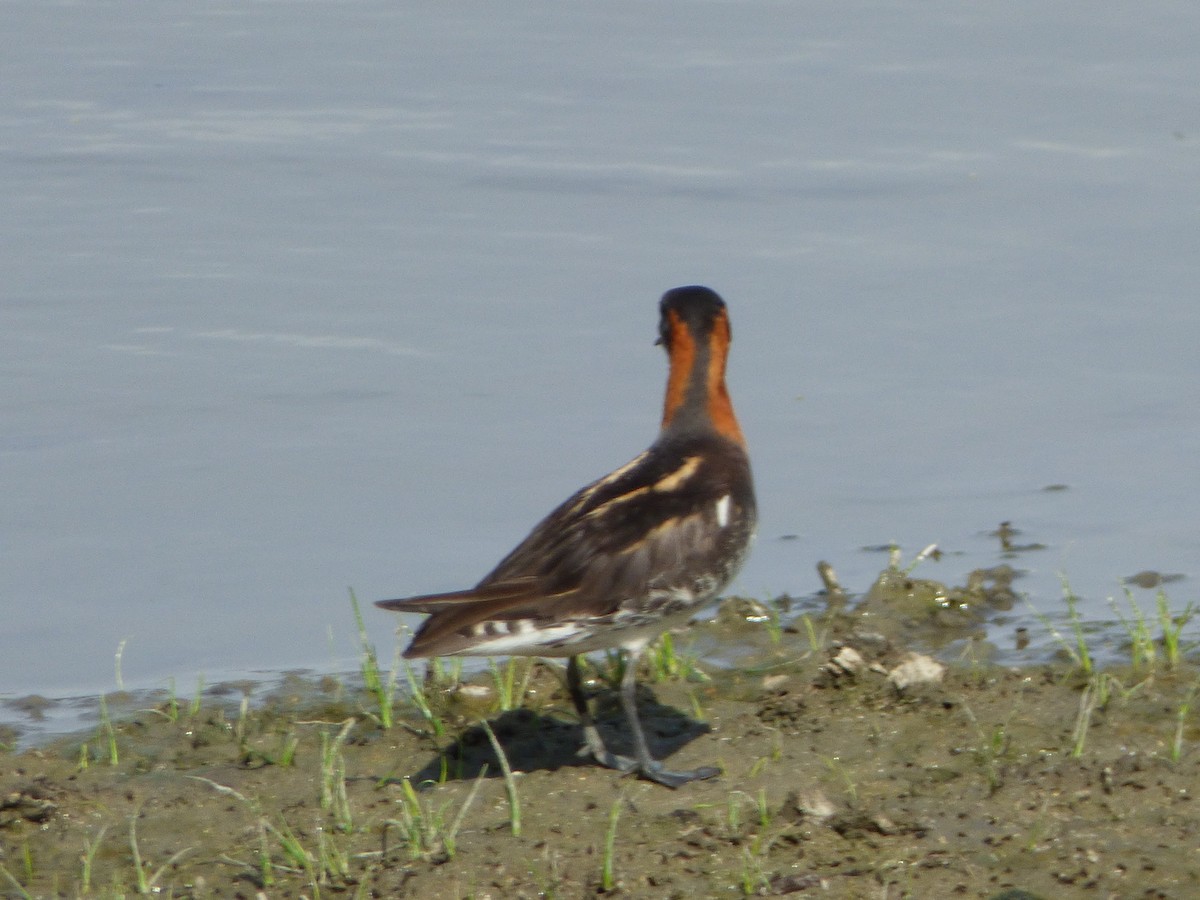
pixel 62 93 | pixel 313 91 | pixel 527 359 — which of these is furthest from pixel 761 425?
pixel 62 93

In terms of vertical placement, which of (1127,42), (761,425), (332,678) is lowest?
(332,678)

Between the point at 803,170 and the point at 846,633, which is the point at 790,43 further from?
the point at 846,633

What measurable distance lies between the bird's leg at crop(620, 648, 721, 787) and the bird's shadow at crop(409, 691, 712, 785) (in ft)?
0.48

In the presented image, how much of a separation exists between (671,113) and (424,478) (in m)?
6.51

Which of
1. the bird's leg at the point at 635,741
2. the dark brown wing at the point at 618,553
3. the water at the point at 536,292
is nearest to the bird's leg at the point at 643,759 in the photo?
the bird's leg at the point at 635,741

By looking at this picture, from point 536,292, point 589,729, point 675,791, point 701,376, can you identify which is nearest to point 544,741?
point 589,729

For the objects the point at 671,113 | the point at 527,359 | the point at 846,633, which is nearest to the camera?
the point at 846,633

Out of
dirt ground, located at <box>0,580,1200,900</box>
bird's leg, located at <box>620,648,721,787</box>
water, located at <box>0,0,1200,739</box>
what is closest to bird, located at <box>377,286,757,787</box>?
bird's leg, located at <box>620,648,721,787</box>

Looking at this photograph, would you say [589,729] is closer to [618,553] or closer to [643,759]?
[643,759]

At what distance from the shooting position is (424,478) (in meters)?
10.2

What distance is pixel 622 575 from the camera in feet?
22.1

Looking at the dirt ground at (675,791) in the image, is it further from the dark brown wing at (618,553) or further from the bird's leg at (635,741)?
the dark brown wing at (618,553)

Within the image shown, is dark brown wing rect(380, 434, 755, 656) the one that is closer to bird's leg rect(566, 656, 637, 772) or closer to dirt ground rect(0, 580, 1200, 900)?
bird's leg rect(566, 656, 637, 772)

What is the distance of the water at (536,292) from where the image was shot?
9.39 meters
